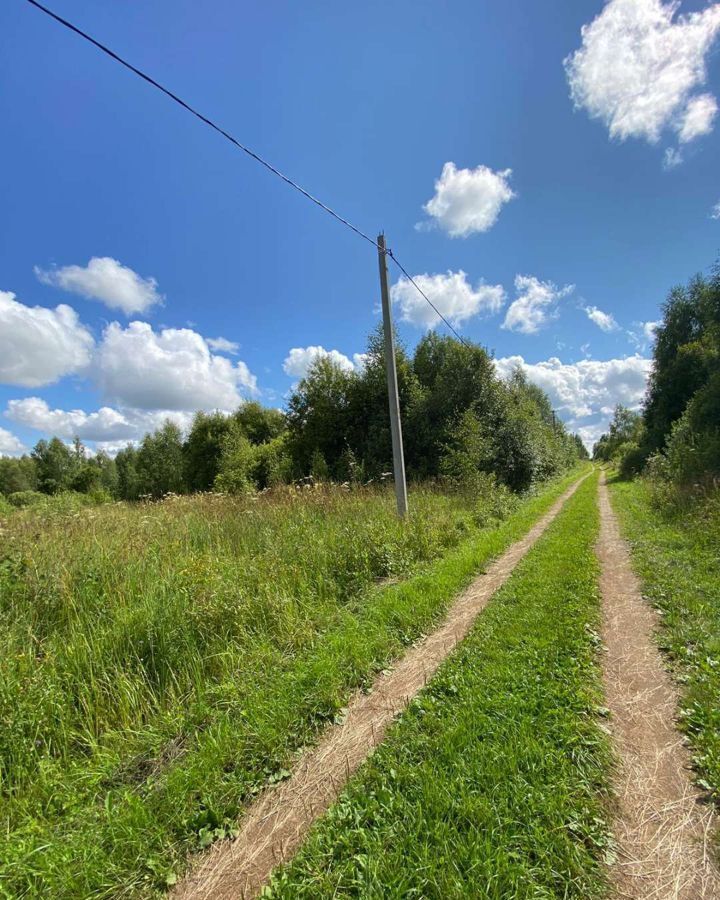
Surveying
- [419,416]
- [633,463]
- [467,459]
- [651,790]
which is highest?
[419,416]

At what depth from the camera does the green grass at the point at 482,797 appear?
5.81 ft

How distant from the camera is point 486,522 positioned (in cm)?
1090

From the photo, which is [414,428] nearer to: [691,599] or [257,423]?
[691,599]

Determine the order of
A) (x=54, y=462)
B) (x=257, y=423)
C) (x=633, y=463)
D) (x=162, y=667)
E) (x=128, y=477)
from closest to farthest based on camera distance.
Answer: (x=162, y=667), (x=633, y=463), (x=257, y=423), (x=128, y=477), (x=54, y=462)

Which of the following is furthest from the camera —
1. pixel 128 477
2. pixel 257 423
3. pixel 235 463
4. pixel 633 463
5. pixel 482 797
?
Result: pixel 128 477

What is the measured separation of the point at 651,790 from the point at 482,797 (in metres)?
1.05

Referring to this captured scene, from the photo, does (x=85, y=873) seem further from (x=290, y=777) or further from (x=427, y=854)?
(x=427, y=854)

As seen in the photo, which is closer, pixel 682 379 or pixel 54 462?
pixel 682 379

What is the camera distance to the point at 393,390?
28.3ft

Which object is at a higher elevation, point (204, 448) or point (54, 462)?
point (54, 462)

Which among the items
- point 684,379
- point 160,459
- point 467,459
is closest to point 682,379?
point 684,379

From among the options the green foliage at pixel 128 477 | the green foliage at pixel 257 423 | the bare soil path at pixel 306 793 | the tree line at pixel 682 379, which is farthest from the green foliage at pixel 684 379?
the green foliage at pixel 128 477

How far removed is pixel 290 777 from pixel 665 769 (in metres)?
2.45

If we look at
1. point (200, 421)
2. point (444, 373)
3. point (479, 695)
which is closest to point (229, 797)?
point (479, 695)
